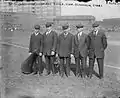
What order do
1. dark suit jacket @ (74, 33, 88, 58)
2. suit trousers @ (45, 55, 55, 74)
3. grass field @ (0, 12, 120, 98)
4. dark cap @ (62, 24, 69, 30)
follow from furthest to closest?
suit trousers @ (45, 55, 55, 74) → dark suit jacket @ (74, 33, 88, 58) → dark cap @ (62, 24, 69, 30) → grass field @ (0, 12, 120, 98)

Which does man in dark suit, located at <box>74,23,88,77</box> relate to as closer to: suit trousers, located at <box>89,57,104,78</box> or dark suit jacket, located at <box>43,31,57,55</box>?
suit trousers, located at <box>89,57,104,78</box>

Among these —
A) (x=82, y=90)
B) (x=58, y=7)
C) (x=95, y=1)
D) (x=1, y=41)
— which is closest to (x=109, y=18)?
(x=95, y=1)

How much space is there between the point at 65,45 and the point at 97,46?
0.58 m

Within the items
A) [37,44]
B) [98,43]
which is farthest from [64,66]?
[98,43]

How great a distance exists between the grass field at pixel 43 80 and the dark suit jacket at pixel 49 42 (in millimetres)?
334

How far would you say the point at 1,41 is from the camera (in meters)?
5.10

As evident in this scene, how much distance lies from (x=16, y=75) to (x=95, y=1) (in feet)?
6.31

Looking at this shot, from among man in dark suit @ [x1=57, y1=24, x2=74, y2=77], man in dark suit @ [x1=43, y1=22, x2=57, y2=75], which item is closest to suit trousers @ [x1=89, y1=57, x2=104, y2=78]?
man in dark suit @ [x1=57, y1=24, x2=74, y2=77]

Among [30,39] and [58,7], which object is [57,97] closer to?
[30,39]

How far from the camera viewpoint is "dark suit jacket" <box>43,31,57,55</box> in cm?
538

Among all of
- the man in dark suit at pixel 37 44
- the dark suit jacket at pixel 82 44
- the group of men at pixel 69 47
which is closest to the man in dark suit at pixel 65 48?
the group of men at pixel 69 47

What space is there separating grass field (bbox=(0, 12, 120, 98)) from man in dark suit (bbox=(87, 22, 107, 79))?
12cm

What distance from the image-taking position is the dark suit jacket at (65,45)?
17.6ft

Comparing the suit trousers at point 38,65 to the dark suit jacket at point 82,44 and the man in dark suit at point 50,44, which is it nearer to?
the man in dark suit at point 50,44
